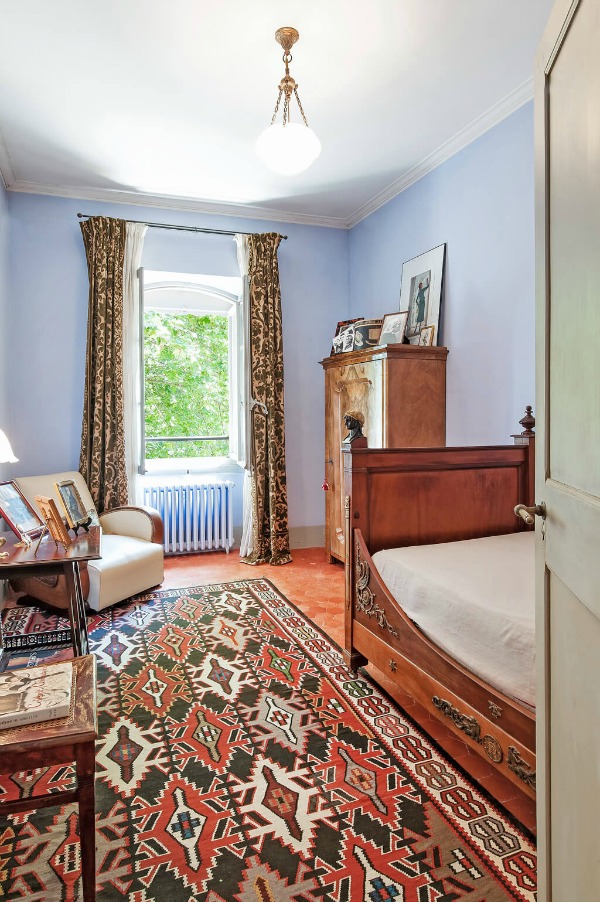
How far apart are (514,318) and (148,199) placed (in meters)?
3.12

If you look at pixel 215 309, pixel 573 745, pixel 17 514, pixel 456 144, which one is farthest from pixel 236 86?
pixel 573 745

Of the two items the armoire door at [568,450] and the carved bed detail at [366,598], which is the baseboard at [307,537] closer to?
the carved bed detail at [366,598]

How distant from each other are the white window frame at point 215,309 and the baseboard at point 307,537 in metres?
0.85

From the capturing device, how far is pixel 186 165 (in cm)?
401

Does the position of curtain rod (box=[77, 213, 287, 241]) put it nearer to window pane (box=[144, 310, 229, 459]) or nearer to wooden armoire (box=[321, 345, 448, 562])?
window pane (box=[144, 310, 229, 459])

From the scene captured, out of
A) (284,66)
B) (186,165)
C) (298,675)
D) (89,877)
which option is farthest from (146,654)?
(186,165)

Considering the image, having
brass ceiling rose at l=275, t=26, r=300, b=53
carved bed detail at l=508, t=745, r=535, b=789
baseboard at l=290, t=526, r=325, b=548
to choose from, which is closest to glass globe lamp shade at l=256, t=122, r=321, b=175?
brass ceiling rose at l=275, t=26, r=300, b=53

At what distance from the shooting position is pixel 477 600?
69.8 inches

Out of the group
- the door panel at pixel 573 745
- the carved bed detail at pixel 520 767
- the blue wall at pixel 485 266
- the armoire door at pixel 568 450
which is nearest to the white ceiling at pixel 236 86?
the blue wall at pixel 485 266

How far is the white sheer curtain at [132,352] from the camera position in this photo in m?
4.41

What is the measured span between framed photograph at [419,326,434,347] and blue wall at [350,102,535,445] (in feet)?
0.25

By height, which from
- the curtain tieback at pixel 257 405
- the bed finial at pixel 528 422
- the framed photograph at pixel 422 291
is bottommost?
the bed finial at pixel 528 422

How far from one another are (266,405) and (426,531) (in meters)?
2.40

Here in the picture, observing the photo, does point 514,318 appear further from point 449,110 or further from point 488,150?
point 449,110
